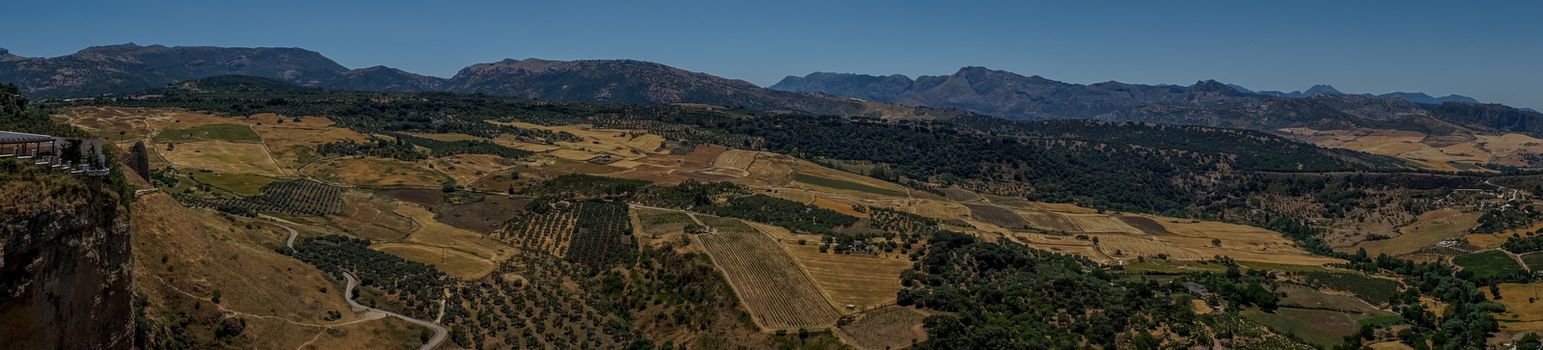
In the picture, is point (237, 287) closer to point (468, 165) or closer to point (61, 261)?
point (61, 261)

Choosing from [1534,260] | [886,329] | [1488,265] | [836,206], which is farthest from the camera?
[836,206]

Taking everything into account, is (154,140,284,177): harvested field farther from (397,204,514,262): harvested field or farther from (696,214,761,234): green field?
(696,214,761,234): green field

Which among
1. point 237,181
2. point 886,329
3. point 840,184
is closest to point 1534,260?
point 886,329

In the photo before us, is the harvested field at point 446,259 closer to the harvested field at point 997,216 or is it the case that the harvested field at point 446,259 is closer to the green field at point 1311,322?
the green field at point 1311,322

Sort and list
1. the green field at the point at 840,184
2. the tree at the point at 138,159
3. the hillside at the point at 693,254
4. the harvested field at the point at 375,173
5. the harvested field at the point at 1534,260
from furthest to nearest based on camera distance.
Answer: the green field at the point at 840,184 < the harvested field at the point at 375,173 < the harvested field at the point at 1534,260 < the tree at the point at 138,159 < the hillside at the point at 693,254

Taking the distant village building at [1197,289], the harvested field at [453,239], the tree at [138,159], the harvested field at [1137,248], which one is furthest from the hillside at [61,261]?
the harvested field at [1137,248]

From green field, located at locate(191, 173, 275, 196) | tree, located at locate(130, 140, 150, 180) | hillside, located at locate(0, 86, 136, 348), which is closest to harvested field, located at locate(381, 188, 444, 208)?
green field, located at locate(191, 173, 275, 196)

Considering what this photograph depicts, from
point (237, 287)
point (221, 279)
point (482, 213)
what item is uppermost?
point (221, 279)
